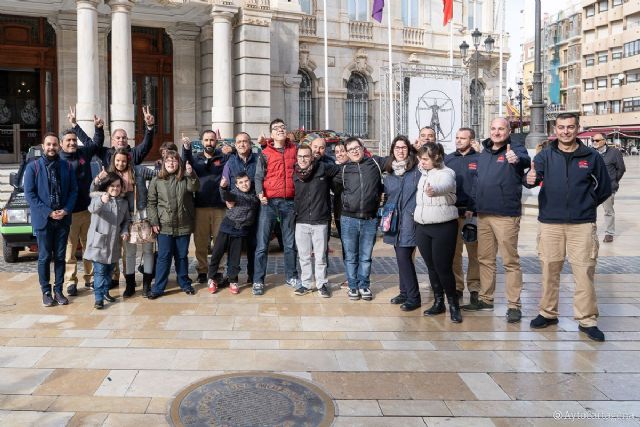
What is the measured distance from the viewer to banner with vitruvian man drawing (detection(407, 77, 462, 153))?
21156 millimetres

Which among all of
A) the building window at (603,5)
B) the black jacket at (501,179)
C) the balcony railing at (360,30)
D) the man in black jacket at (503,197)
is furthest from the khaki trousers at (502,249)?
the building window at (603,5)

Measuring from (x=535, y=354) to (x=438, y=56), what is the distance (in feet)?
87.9

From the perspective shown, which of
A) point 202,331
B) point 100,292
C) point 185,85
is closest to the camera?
point 202,331

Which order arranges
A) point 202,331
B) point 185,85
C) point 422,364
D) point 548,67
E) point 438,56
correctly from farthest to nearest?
point 548,67
point 438,56
point 185,85
point 202,331
point 422,364

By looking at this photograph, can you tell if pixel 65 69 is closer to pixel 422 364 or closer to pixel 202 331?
pixel 202 331

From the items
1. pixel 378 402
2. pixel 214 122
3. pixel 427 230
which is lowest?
pixel 378 402

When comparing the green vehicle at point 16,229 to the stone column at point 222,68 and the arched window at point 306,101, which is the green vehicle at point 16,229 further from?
the arched window at point 306,101

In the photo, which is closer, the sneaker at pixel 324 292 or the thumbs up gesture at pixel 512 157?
the thumbs up gesture at pixel 512 157

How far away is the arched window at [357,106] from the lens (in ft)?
94.2

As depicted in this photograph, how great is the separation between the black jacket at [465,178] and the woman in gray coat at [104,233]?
3.98 m

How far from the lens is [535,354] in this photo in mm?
5574

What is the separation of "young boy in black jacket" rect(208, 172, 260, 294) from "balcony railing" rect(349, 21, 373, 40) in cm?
2156

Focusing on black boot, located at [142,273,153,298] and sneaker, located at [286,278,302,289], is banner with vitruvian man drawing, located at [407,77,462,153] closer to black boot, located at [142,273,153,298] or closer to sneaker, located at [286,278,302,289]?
sneaker, located at [286,278,302,289]

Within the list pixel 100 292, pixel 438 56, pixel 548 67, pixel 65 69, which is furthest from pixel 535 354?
pixel 548 67
